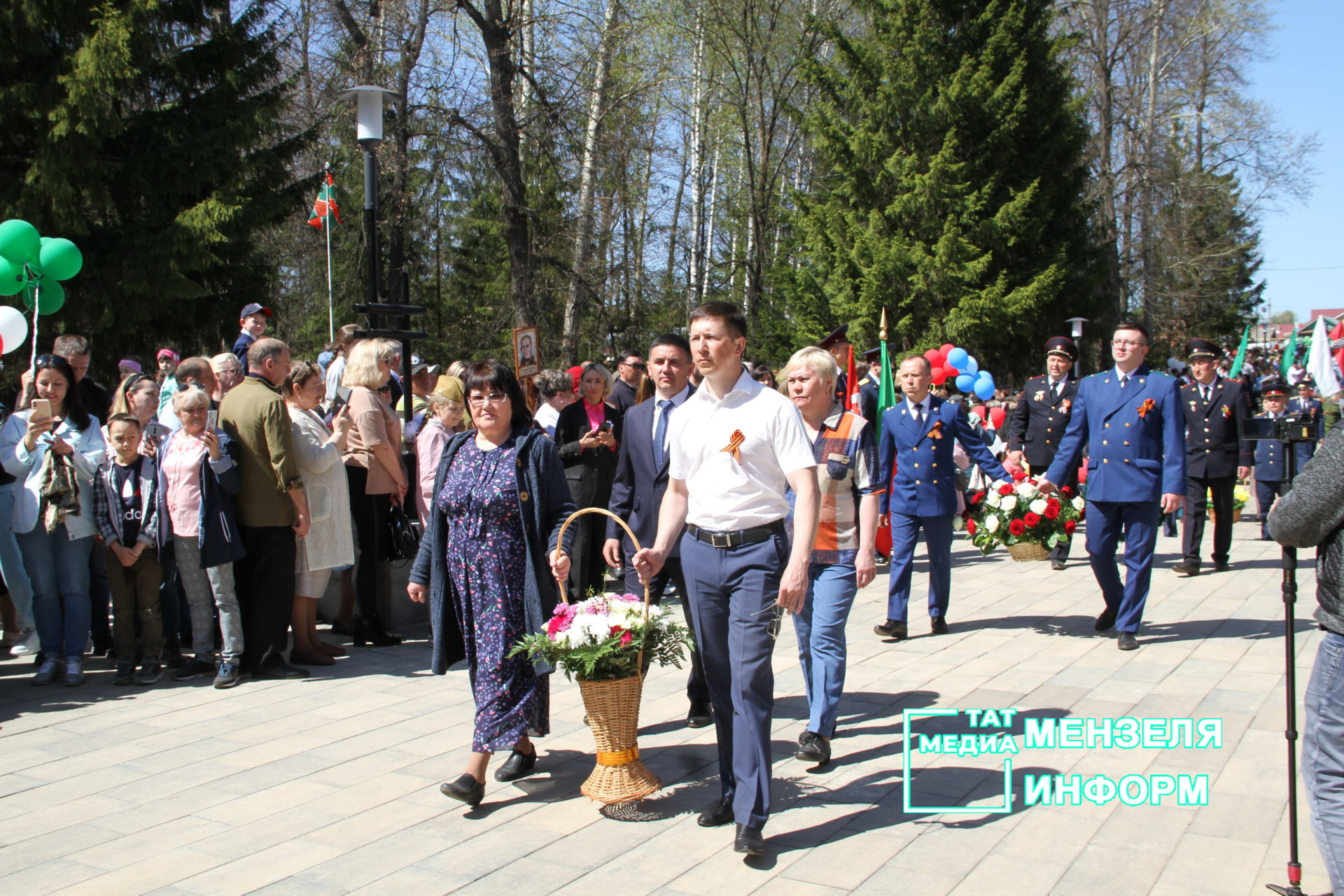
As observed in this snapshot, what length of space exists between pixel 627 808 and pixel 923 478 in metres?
3.94

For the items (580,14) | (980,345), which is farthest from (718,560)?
(980,345)

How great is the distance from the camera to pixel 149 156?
1686cm

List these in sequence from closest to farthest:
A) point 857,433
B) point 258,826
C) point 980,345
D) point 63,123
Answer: point 258,826 < point 857,433 < point 63,123 < point 980,345

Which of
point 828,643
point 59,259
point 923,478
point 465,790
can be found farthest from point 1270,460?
point 59,259

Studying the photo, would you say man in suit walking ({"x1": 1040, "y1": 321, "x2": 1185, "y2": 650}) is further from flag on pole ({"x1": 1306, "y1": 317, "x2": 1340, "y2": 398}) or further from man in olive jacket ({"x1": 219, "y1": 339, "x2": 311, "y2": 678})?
man in olive jacket ({"x1": 219, "y1": 339, "x2": 311, "y2": 678})

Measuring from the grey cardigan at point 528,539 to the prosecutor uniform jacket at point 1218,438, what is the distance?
7837 millimetres

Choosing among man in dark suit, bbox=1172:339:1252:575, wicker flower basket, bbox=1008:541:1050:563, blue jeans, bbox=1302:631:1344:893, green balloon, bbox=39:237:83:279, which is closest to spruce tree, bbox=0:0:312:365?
green balloon, bbox=39:237:83:279

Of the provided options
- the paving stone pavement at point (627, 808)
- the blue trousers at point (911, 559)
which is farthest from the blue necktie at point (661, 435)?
the blue trousers at point (911, 559)

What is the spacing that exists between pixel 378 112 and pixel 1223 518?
29.2 ft

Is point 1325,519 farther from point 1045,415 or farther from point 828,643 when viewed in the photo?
point 1045,415

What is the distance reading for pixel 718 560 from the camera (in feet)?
12.9

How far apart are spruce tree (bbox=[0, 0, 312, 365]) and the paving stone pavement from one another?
441 inches

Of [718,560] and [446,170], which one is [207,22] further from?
[718,560]

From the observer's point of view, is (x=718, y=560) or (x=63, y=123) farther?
(x=63, y=123)
